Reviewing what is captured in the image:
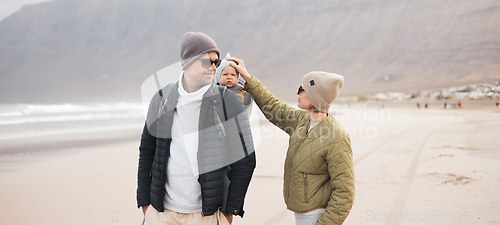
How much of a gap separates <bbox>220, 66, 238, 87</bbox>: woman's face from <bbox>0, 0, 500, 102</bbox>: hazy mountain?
88882 millimetres

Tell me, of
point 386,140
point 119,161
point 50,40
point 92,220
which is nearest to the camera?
point 92,220

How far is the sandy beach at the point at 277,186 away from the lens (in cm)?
441

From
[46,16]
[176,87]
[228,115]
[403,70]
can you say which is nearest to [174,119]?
[176,87]

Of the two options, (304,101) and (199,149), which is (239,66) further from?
(199,149)

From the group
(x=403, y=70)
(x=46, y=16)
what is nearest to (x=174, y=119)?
(x=403, y=70)

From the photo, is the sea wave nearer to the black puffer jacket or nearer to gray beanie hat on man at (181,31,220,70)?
the black puffer jacket

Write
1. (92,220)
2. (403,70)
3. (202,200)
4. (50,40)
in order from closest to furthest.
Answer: (202,200) → (92,220) → (403,70) → (50,40)

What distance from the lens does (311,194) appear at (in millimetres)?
2008

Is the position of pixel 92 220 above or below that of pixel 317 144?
below

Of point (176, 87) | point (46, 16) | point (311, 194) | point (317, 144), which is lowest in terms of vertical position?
point (311, 194)

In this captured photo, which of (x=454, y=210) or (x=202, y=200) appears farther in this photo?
(x=454, y=210)

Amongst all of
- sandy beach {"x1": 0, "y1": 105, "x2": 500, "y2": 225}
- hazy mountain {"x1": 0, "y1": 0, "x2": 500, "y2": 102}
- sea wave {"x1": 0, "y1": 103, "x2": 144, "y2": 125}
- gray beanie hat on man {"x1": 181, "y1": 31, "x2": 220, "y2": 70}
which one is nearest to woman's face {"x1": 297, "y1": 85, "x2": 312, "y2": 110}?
gray beanie hat on man {"x1": 181, "y1": 31, "x2": 220, "y2": 70}

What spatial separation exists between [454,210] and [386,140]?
7.16 meters

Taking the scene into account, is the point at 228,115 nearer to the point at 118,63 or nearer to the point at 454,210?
the point at 454,210
